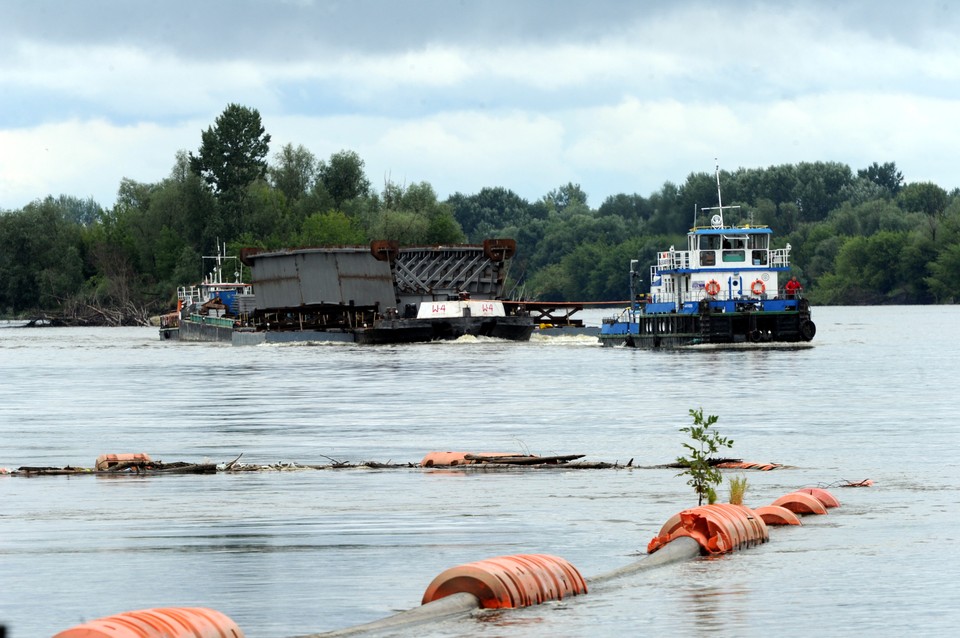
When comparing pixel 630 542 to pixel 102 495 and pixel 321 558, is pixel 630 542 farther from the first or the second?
pixel 102 495

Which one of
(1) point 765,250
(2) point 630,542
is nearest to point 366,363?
(1) point 765,250

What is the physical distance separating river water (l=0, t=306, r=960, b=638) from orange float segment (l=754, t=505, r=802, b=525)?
0.26m

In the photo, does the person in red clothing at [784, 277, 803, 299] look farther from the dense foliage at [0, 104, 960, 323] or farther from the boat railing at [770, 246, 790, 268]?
the dense foliage at [0, 104, 960, 323]

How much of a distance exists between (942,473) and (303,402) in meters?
25.4

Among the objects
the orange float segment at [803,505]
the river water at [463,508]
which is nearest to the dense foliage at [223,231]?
the river water at [463,508]

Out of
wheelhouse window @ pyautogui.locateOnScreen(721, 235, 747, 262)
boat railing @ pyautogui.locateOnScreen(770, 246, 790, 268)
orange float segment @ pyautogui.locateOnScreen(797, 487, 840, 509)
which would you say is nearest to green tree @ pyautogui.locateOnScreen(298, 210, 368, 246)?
wheelhouse window @ pyautogui.locateOnScreen(721, 235, 747, 262)

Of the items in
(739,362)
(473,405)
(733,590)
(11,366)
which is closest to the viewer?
(733,590)

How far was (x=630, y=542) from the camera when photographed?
18734 mm

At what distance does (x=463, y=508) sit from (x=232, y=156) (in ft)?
509

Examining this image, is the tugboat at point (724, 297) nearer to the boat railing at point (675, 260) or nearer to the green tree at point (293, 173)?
the boat railing at point (675, 260)

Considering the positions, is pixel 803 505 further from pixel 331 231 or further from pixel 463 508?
pixel 331 231

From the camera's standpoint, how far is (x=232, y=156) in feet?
569

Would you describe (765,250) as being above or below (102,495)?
above

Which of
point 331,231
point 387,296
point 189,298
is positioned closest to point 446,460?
point 387,296
